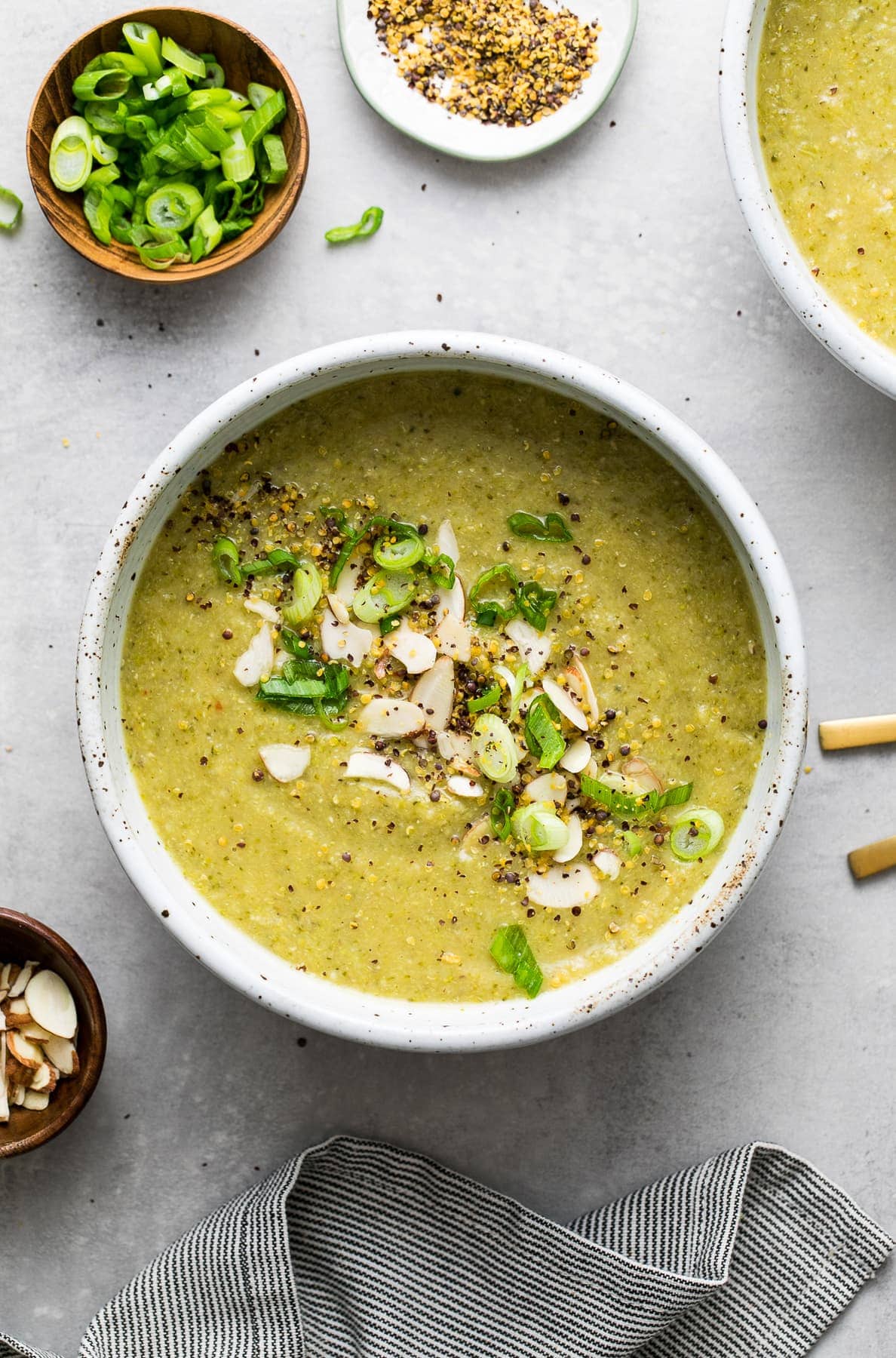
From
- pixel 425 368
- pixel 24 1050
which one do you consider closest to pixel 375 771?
pixel 425 368

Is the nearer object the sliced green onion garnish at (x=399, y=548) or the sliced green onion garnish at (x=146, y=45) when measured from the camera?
the sliced green onion garnish at (x=399, y=548)

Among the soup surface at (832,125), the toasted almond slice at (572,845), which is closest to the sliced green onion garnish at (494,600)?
the toasted almond slice at (572,845)

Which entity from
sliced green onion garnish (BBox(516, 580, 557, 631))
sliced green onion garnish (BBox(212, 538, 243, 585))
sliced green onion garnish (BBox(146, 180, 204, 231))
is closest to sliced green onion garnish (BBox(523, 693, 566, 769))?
sliced green onion garnish (BBox(516, 580, 557, 631))

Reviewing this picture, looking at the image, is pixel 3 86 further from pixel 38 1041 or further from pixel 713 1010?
pixel 713 1010

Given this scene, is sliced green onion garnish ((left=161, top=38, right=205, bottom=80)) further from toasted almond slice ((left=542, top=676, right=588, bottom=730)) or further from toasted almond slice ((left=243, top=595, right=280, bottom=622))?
toasted almond slice ((left=542, top=676, right=588, bottom=730))

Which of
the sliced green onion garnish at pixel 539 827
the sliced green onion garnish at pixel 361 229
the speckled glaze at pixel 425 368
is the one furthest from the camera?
the sliced green onion garnish at pixel 361 229

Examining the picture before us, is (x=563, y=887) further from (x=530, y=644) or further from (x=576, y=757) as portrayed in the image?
(x=530, y=644)

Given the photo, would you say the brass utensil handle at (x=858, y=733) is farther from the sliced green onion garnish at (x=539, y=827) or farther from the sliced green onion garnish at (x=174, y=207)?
the sliced green onion garnish at (x=174, y=207)
